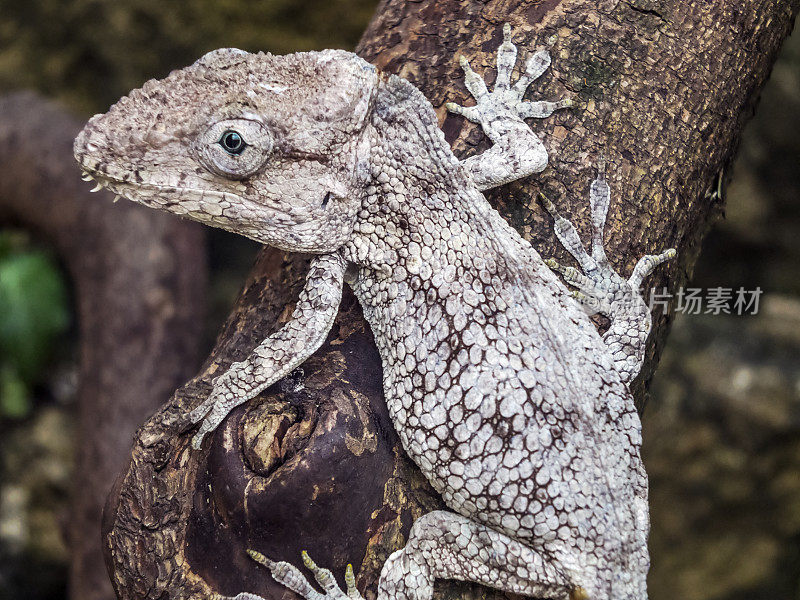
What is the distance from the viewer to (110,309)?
4805mm

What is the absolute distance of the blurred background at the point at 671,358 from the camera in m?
5.48

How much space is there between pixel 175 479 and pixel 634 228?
2.15 metres

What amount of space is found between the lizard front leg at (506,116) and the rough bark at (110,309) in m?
2.85

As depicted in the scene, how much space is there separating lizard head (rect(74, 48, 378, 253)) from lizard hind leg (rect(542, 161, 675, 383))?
3.03 ft

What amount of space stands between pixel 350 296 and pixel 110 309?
2594 mm

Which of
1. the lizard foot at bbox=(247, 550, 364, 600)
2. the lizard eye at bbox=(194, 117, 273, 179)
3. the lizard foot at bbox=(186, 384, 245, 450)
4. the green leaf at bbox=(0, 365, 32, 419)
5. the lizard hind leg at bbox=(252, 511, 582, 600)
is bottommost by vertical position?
the green leaf at bbox=(0, 365, 32, 419)

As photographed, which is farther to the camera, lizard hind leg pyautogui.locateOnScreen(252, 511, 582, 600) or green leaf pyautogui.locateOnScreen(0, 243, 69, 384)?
green leaf pyautogui.locateOnScreen(0, 243, 69, 384)

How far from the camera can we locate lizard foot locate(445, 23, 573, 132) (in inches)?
113

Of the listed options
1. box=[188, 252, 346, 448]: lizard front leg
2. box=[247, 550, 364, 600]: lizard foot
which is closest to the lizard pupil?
box=[188, 252, 346, 448]: lizard front leg

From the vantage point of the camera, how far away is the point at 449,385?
259 cm

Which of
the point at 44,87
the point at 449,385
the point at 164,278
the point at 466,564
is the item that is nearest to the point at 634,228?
the point at 449,385

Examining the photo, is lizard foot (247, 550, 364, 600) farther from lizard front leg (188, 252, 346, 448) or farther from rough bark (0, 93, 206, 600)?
rough bark (0, 93, 206, 600)

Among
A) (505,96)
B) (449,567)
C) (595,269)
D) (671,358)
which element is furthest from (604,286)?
(671,358)

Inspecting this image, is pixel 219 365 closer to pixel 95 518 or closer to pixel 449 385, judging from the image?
pixel 449 385
